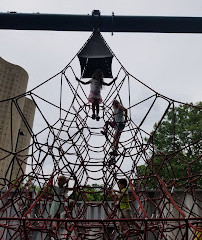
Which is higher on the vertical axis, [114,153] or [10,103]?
[10,103]

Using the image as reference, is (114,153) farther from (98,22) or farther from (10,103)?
(10,103)

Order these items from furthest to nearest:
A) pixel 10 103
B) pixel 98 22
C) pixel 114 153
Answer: pixel 10 103
pixel 114 153
pixel 98 22

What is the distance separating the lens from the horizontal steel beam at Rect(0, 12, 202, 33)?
2.50 m

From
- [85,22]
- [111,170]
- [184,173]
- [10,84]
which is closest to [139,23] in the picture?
[85,22]

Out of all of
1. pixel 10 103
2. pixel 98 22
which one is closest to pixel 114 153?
pixel 98 22

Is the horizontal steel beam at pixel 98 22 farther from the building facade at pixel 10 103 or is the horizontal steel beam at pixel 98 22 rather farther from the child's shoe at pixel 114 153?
the building facade at pixel 10 103

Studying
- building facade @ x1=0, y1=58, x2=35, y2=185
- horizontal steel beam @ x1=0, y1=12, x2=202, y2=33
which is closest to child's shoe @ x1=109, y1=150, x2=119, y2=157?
horizontal steel beam @ x1=0, y1=12, x2=202, y2=33

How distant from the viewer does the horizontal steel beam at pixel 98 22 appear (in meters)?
2.50

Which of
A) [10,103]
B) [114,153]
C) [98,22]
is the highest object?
[10,103]

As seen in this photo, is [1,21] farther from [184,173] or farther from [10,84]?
[10,84]

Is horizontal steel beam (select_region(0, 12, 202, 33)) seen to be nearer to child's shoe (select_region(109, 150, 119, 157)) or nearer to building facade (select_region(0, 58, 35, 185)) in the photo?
child's shoe (select_region(109, 150, 119, 157))

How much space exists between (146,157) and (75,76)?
4.23 ft

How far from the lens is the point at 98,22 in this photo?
8.49 ft

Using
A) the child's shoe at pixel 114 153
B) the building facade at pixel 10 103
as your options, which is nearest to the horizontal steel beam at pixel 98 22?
the child's shoe at pixel 114 153
